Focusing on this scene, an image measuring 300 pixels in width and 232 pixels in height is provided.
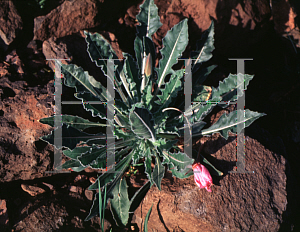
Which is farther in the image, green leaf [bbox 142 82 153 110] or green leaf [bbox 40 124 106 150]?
green leaf [bbox 142 82 153 110]

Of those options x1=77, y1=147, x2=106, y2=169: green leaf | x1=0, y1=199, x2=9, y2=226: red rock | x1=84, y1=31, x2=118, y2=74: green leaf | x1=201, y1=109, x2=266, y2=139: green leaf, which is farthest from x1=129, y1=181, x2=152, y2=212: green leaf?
x1=84, y1=31, x2=118, y2=74: green leaf

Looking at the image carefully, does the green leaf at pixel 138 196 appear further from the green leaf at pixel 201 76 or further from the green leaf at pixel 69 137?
the green leaf at pixel 201 76

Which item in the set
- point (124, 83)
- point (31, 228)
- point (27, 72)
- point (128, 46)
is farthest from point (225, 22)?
point (31, 228)

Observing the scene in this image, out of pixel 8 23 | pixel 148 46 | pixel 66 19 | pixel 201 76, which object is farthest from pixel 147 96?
pixel 8 23

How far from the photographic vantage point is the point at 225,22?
258cm

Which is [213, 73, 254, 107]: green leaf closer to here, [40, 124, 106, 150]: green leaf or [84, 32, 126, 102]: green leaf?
[84, 32, 126, 102]: green leaf

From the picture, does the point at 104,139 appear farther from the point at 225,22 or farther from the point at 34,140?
the point at 225,22

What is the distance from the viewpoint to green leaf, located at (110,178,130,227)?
2.05 m

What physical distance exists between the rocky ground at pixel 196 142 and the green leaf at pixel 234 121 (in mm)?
245

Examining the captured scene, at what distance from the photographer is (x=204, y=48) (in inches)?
89.7

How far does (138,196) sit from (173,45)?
1420mm

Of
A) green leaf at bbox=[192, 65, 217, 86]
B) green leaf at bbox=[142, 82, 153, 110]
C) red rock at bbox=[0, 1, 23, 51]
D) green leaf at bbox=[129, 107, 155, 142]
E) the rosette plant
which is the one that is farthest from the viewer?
red rock at bbox=[0, 1, 23, 51]

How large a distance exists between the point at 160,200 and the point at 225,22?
6.54 ft

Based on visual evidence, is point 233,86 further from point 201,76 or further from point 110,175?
point 110,175
